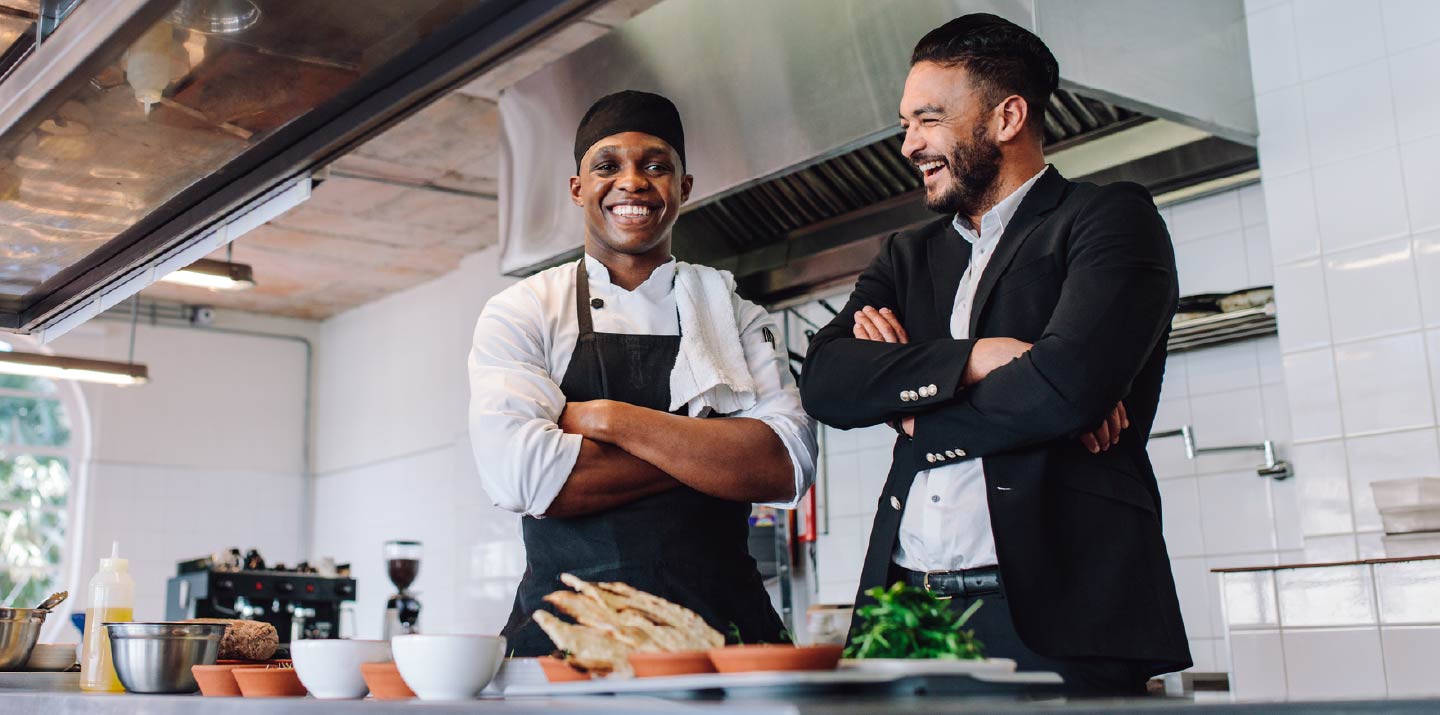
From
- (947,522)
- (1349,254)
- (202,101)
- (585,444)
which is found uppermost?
(1349,254)

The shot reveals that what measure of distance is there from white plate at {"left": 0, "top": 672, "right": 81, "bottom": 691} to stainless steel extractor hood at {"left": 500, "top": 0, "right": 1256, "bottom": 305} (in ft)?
7.39

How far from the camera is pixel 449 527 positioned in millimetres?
8289

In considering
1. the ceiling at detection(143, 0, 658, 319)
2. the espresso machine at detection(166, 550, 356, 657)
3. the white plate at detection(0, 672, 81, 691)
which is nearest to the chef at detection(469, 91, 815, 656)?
the white plate at detection(0, 672, 81, 691)

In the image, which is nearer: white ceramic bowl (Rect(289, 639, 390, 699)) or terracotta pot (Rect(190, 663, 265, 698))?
white ceramic bowl (Rect(289, 639, 390, 699))

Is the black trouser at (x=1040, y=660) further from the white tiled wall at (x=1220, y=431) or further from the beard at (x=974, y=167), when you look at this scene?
the white tiled wall at (x=1220, y=431)

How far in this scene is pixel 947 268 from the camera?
190 cm

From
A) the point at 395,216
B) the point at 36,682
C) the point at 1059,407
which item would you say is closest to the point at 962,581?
the point at 1059,407

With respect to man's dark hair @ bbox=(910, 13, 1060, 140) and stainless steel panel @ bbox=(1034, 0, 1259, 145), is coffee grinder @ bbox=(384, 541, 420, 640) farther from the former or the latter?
man's dark hair @ bbox=(910, 13, 1060, 140)

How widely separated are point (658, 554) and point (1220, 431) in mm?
3092

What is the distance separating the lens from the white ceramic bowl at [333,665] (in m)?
1.23

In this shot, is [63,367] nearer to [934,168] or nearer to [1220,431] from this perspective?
[1220,431]

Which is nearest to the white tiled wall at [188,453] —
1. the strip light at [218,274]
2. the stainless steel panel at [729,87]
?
the strip light at [218,274]

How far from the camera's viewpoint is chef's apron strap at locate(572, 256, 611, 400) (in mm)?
1904


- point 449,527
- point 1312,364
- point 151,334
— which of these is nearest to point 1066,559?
point 1312,364
